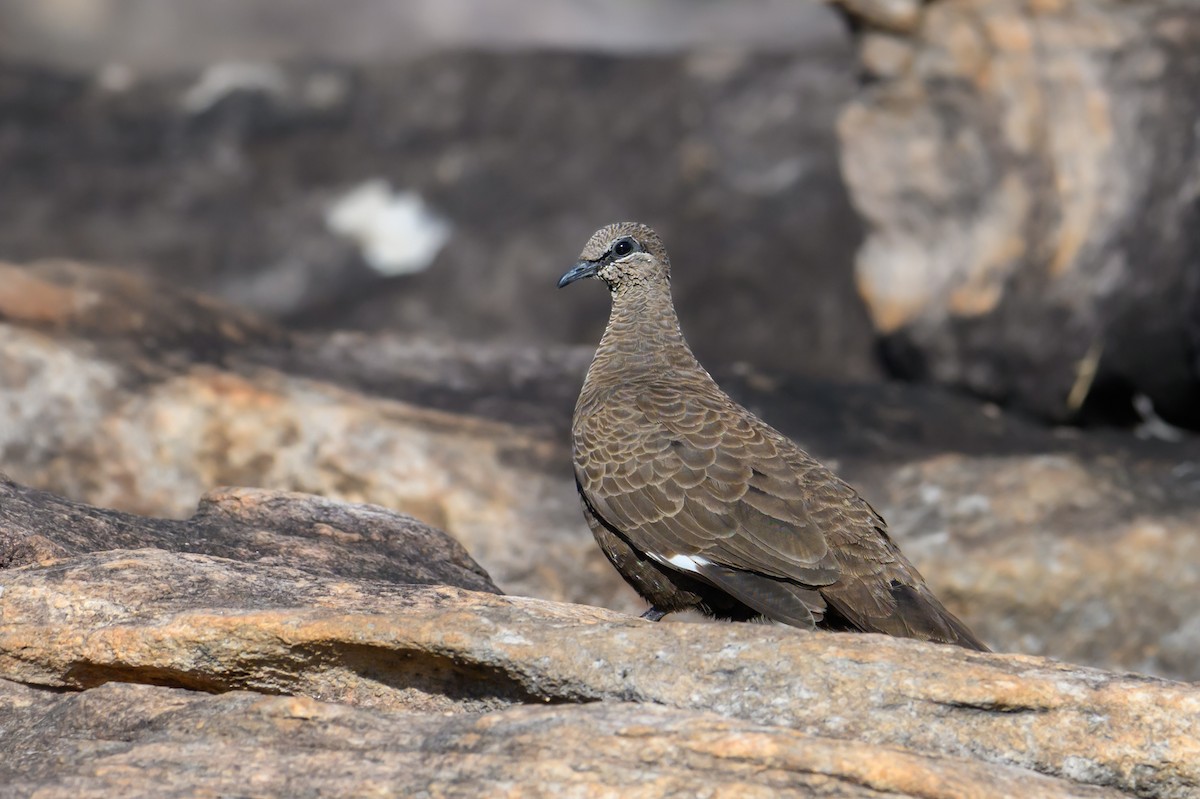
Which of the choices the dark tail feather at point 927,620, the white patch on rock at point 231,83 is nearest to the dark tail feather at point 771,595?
the dark tail feather at point 927,620

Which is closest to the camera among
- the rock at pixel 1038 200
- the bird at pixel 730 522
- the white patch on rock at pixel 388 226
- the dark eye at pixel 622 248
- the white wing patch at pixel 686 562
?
the bird at pixel 730 522

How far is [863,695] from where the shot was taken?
4.77 metres

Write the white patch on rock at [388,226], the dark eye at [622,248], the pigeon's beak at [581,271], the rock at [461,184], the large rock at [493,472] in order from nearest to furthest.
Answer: the pigeon's beak at [581,271], the dark eye at [622,248], the large rock at [493,472], the rock at [461,184], the white patch on rock at [388,226]

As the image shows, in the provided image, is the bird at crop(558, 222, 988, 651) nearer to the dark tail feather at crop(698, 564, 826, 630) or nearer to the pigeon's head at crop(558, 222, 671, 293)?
the dark tail feather at crop(698, 564, 826, 630)

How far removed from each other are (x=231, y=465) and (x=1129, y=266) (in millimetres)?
7106

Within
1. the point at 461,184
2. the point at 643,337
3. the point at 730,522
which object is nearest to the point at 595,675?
the point at 730,522

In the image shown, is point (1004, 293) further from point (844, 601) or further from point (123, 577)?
point (123, 577)

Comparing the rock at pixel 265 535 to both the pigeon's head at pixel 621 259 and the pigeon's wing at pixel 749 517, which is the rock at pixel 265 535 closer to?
the pigeon's wing at pixel 749 517

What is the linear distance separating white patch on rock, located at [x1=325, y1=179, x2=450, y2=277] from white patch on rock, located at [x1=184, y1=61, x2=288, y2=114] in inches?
80.0

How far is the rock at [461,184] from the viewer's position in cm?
1449

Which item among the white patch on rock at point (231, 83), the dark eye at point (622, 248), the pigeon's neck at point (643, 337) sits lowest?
the pigeon's neck at point (643, 337)

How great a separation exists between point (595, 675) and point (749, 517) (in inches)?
61.3

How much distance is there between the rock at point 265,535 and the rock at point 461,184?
7.29 m

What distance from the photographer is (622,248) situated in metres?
7.97
